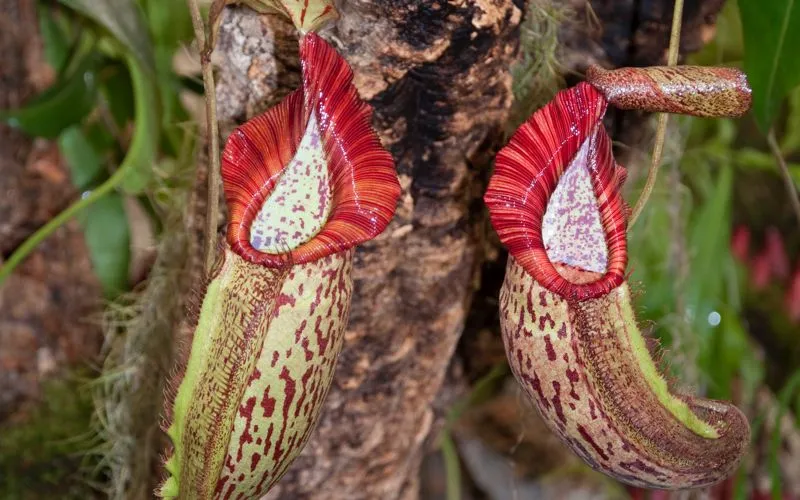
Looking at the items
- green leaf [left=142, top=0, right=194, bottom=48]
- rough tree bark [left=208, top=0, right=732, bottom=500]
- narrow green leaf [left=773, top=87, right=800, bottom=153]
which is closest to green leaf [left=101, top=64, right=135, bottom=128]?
green leaf [left=142, top=0, right=194, bottom=48]

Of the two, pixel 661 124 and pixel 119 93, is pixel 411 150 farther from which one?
pixel 119 93

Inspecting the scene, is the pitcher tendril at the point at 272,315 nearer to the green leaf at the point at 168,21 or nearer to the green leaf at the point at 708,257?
the green leaf at the point at 168,21

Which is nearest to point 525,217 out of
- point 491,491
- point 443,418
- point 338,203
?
point 338,203

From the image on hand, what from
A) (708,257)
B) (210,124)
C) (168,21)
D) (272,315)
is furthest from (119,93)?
(708,257)

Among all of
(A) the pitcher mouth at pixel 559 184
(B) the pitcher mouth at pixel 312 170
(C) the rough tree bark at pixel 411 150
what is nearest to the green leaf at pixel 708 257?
(C) the rough tree bark at pixel 411 150

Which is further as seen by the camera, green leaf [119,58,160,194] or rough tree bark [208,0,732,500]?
green leaf [119,58,160,194]

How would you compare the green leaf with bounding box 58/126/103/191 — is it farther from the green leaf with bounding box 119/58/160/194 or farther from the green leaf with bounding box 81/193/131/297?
the green leaf with bounding box 119/58/160/194

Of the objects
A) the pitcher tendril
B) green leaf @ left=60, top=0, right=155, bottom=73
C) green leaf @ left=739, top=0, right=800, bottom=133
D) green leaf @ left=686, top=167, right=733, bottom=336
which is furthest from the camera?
green leaf @ left=686, top=167, right=733, bottom=336
